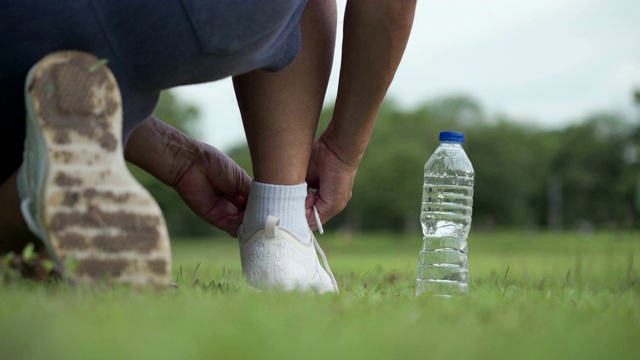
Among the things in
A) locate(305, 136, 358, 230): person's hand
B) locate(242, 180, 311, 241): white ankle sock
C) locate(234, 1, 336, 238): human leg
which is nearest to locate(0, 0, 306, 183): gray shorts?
locate(234, 1, 336, 238): human leg

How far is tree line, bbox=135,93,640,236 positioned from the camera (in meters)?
43.3

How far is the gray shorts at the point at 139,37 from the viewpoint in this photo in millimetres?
2033

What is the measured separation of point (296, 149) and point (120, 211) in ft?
3.01

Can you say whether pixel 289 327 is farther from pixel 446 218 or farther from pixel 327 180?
pixel 446 218

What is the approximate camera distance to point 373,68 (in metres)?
2.75

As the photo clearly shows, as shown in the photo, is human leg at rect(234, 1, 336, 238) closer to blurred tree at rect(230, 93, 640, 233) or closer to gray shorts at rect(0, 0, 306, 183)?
gray shorts at rect(0, 0, 306, 183)

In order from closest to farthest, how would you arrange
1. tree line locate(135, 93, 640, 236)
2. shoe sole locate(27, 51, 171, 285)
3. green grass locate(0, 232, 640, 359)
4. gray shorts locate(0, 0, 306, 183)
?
green grass locate(0, 232, 640, 359) → shoe sole locate(27, 51, 171, 285) → gray shorts locate(0, 0, 306, 183) → tree line locate(135, 93, 640, 236)

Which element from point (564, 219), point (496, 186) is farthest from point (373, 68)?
point (564, 219)

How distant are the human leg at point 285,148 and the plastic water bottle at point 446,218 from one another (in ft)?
2.44

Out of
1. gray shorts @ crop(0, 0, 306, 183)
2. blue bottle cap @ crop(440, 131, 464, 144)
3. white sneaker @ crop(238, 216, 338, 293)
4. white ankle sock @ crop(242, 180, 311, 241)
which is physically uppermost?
gray shorts @ crop(0, 0, 306, 183)

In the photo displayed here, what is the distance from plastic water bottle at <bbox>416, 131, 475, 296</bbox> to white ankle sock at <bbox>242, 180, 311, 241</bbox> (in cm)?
70

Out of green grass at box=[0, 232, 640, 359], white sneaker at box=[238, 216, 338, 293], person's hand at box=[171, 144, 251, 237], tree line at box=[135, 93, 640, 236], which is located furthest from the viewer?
tree line at box=[135, 93, 640, 236]

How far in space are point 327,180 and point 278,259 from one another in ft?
1.33

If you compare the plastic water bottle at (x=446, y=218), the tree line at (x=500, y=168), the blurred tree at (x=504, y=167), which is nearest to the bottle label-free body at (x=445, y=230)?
the plastic water bottle at (x=446, y=218)
